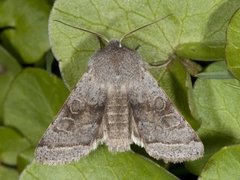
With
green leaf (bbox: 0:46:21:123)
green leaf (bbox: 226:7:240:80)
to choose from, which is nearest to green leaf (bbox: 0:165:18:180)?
green leaf (bbox: 0:46:21:123)

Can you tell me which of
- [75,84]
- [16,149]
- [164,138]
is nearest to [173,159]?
[164,138]

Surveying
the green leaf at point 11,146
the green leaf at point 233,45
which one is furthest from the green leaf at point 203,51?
the green leaf at point 11,146

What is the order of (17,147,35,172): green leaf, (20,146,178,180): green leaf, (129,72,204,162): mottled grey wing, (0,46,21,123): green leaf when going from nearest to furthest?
1. (20,146,178,180): green leaf
2. (129,72,204,162): mottled grey wing
3. (17,147,35,172): green leaf
4. (0,46,21,123): green leaf

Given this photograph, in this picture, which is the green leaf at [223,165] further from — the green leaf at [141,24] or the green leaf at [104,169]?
the green leaf at [141,24]

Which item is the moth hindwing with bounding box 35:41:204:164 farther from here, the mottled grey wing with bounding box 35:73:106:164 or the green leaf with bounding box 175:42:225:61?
the green leaf with bounding box 175:42:225:61

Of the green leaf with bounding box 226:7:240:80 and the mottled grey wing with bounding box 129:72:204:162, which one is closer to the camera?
the green leaf with bounding box 226:7:240:80

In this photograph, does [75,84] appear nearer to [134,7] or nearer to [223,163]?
[134,7]
